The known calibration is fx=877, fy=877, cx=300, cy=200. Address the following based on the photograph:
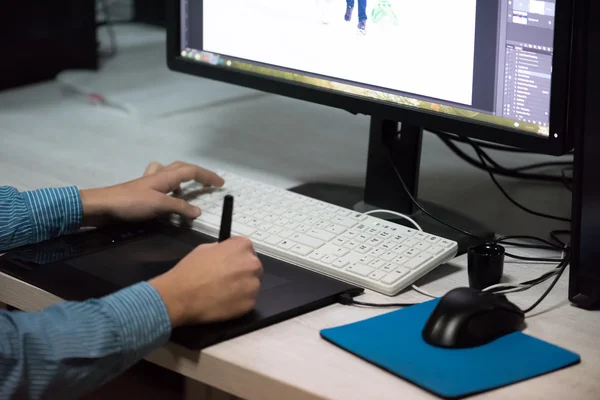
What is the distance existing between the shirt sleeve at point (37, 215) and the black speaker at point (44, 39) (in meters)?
0.69

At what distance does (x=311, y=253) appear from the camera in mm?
948

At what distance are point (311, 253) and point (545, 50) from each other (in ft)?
1.06

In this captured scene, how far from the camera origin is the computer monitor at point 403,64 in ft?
3.01

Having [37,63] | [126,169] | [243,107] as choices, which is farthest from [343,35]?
[37,63]

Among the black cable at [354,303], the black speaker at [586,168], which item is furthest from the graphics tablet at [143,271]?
the black speaker at [586,168]

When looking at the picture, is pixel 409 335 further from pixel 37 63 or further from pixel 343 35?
pixel 37 63

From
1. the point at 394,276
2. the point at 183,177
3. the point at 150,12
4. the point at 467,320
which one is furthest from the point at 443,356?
the point at 150,12

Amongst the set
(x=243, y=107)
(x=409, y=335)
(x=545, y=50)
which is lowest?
(x=409, y=335)

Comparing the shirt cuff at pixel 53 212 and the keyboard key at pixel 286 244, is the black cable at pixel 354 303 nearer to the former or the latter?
the keyboard key at pixel 286 244

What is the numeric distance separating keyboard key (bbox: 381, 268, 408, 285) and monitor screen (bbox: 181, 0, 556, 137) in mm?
203

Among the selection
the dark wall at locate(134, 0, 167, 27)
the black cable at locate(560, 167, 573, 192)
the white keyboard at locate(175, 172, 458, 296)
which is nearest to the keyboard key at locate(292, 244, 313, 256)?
the white keyboard at locate(175, 172, 458, 296)

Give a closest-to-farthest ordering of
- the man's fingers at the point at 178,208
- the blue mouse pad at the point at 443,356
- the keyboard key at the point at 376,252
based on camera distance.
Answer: the blue mouse pad at the point at 443,356 → the keyboard key at the point at 376,252 → the man's fingers at the point at 178,208

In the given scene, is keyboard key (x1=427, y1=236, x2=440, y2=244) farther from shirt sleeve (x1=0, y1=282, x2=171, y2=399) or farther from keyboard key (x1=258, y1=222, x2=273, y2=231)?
shirt sleeve (x1=0, y1=282, x2=171, y2=399)

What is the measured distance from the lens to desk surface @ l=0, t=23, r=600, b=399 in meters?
0.75
